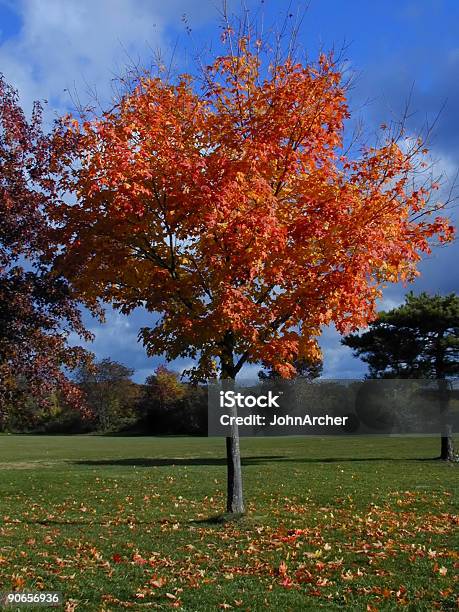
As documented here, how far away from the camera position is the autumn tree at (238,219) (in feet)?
38.7

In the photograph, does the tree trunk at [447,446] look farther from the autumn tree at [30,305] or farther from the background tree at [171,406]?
the background tree at [171,406]

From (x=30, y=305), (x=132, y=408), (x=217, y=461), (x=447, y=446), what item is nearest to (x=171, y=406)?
(x=132, y=408)

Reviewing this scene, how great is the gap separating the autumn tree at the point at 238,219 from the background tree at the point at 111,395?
8645 centimetres

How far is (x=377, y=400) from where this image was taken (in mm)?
46281

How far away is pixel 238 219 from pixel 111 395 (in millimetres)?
95039

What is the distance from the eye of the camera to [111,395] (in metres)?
103

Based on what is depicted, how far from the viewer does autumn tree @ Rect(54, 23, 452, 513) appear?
1180cm

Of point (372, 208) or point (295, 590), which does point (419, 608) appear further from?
point (372, 208)

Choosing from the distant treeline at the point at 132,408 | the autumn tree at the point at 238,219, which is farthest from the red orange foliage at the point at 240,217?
the distant treeline at the point at 132,408

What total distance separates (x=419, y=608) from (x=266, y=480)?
1496cm

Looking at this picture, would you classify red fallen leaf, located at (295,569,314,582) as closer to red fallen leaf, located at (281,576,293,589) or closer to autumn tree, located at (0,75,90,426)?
red fallen leaf, located at (281,576,293,589)

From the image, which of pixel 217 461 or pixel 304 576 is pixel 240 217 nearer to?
pixel 304 576

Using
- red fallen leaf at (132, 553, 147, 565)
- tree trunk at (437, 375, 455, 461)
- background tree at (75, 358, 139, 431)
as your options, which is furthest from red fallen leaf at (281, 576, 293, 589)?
background tree at (75, 358, 139, 431)

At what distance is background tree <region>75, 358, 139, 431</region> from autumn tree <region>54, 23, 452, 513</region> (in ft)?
284
